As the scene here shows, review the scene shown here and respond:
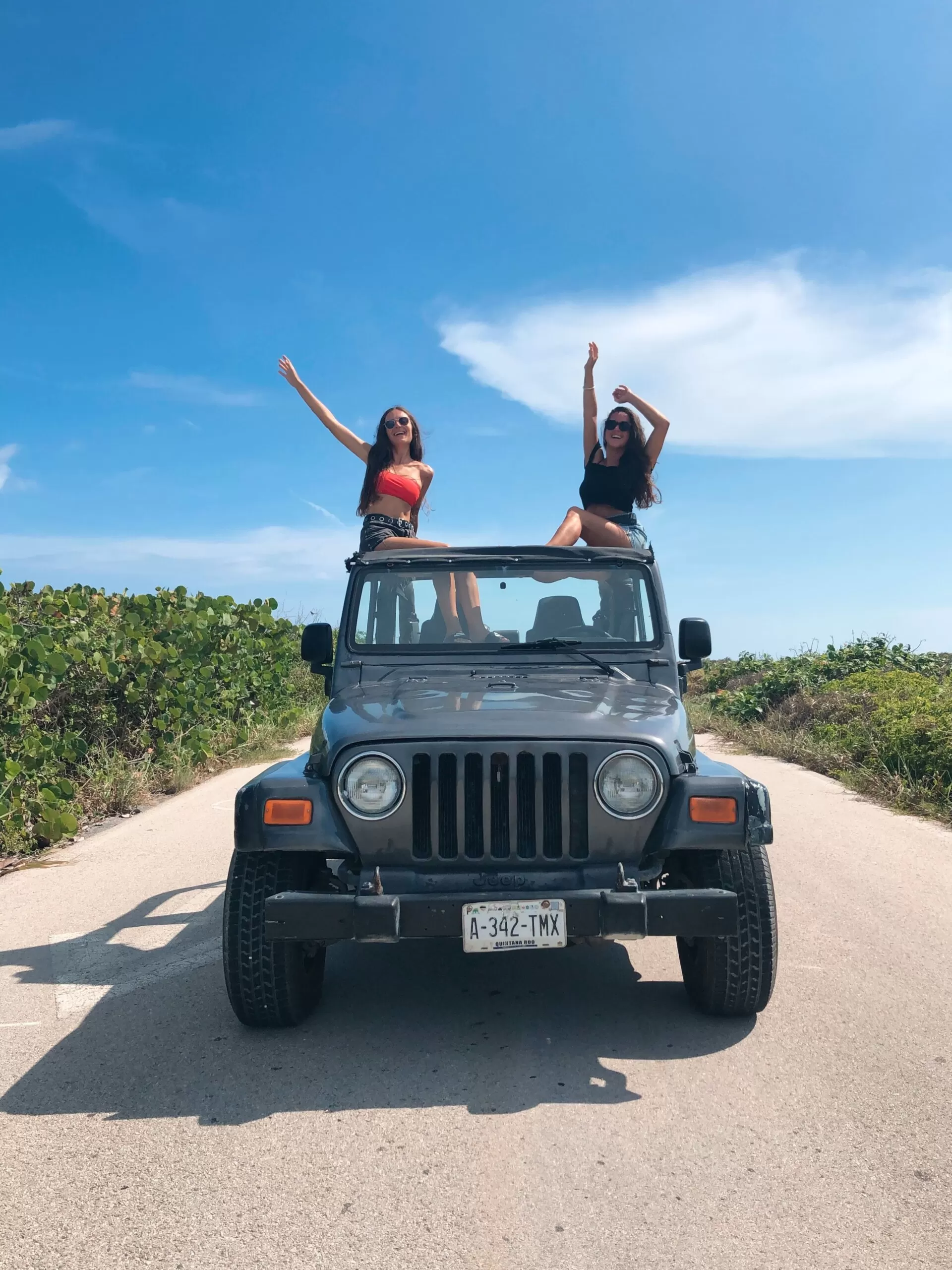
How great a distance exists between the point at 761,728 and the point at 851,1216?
12213 millimetres

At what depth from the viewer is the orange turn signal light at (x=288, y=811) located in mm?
3463

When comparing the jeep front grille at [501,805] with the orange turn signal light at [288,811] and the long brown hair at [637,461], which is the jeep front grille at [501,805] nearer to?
the orange turn signal light at [288,811]

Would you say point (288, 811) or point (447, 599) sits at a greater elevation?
point (447, 599)

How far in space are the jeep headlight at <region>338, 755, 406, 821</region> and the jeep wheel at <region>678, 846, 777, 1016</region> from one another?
3.80 feet

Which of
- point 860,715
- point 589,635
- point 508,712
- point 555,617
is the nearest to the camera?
point 508,712

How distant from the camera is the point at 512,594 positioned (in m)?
4.95

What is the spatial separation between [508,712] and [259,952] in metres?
1.24

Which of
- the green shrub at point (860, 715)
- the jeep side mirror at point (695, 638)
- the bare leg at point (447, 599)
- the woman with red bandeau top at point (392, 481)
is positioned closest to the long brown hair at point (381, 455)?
the woman with red bandeau top at point (392, 481)

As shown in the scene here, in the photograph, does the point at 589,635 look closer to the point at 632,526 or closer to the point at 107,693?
the point at 632,526

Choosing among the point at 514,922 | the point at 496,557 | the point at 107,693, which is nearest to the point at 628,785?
the point at 514,922

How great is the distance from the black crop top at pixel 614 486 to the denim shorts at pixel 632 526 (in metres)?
0.07

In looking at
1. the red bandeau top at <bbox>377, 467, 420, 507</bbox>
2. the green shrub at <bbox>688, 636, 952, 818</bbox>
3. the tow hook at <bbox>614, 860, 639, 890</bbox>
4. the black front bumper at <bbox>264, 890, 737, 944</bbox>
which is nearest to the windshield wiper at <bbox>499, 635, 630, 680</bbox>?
the tow hook at <bbox>614, 860, 639, 890</bbox>

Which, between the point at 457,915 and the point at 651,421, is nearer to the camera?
the point at 457,915

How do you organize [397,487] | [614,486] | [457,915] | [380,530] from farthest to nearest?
[614,486], [397,487], [380,530], [457,915]
